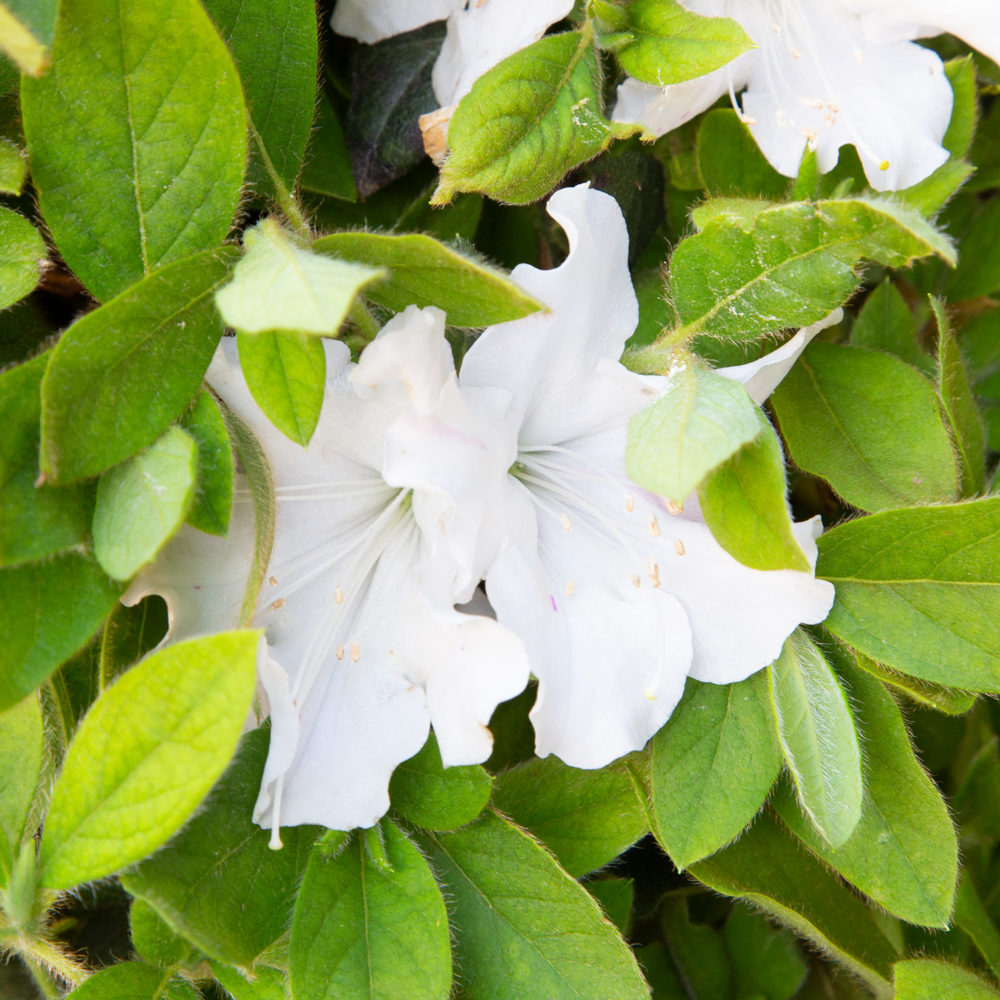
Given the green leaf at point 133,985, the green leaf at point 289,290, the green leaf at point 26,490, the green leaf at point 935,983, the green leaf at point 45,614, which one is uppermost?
the green leaf at point 289,290

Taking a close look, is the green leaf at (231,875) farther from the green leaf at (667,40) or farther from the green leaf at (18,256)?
the green leaf at (667,40)

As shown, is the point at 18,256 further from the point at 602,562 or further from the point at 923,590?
the point at 923,590

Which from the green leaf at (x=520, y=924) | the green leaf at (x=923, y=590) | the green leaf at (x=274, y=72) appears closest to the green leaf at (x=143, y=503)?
the green leaf at (x=274, y=72)

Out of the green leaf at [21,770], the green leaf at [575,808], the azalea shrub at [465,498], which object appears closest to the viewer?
the azalea shrub at [465,498]

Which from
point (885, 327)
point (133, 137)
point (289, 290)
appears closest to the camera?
point (289, 290)

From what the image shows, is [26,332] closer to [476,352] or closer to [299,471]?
[299,471]

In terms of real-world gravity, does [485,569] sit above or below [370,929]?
above

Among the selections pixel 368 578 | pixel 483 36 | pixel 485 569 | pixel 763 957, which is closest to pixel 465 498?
pixel 485 569
